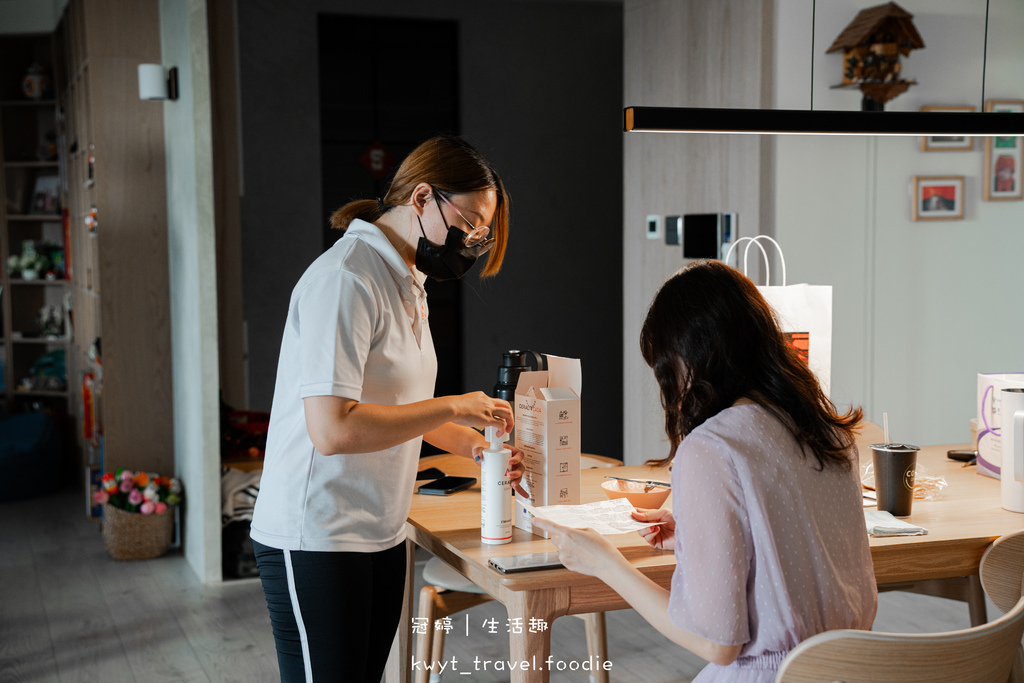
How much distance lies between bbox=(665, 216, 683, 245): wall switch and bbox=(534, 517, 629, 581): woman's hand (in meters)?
2.69

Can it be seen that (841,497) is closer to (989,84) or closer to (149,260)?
(989,84)

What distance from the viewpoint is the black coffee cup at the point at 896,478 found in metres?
1.88

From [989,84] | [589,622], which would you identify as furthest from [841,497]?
[989,84]

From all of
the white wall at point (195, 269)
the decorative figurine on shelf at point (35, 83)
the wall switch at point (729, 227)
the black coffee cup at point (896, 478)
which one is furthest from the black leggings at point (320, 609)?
the decorative figurine on shelf at point (35, 83)

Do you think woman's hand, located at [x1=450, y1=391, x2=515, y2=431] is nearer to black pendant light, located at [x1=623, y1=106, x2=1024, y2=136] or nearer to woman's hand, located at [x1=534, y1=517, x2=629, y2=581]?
woman's hand, located at [x1=534, y1=517, x2=629, y2=581]

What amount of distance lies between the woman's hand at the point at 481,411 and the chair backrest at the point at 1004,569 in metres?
0.88

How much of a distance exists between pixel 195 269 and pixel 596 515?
2.39 m

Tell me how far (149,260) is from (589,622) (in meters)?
2.81

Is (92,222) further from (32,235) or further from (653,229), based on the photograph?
(653,229)

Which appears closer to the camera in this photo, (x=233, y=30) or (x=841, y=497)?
(x=841, y=497)

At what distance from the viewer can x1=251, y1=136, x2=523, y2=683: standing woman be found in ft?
4.71

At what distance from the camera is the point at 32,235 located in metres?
6.11

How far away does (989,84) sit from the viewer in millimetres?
3770

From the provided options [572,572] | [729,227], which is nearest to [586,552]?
[572,572]
